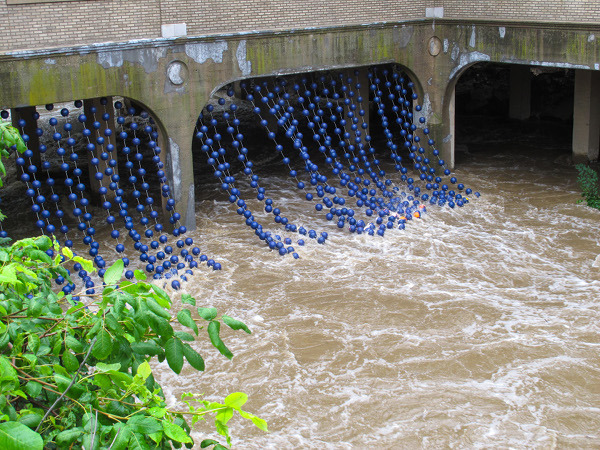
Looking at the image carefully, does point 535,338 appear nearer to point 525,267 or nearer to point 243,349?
point 525,267

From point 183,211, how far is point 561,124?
1185cm

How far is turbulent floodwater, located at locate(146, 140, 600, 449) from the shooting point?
25.7 ft

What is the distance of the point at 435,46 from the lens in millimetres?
15336

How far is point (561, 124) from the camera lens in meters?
20.5

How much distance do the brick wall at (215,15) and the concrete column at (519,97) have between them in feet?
21.1

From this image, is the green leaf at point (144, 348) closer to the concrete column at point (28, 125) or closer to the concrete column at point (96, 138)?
the concrete column at point (96, 138)

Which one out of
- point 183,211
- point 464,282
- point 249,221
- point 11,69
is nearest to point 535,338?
point 464,282

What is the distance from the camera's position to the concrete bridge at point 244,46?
37.1 ft

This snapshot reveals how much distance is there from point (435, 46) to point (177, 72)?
18.3ft

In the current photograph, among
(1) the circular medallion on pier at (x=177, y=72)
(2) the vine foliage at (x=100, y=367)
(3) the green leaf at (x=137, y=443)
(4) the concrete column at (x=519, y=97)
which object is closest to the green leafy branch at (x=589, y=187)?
(4) the concrete column at (x=519, y=97)

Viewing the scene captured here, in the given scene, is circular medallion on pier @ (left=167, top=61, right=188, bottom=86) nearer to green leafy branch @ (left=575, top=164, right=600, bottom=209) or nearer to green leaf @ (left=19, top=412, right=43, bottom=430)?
green leafy branch @ (left=575, top=164, right=600, bottom=209)

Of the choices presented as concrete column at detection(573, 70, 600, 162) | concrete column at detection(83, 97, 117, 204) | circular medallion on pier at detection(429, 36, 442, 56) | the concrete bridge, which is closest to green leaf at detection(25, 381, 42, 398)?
the concrete bridge

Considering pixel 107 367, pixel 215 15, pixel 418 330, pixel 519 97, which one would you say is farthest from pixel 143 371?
pixel 519 97

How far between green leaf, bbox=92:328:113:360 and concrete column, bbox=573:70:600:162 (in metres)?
14.7
